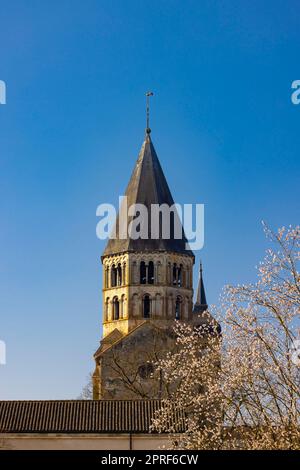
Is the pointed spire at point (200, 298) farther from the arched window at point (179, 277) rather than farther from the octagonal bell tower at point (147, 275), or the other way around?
the octagonal bell tower at point (147, 275)

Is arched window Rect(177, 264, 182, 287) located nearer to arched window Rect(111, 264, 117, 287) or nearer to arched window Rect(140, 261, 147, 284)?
arched window Rect(140, 261, 147, 284)

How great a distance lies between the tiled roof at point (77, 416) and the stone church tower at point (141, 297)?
10140 millimetres

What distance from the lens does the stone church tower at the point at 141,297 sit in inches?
2837

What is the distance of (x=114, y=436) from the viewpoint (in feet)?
191

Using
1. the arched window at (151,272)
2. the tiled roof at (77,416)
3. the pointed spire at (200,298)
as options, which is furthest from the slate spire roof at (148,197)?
the tiled roof at (77,416)

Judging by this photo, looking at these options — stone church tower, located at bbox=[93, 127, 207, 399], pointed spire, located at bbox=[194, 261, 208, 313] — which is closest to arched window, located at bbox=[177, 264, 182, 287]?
stone church tower, located at bbox=[93, 127, 207, 399]

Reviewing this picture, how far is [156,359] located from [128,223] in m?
11.1

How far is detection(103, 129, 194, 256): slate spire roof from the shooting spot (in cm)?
7625

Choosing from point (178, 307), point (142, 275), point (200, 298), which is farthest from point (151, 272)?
point (200, 298)

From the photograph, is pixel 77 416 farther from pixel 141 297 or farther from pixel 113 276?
pixel 113 276

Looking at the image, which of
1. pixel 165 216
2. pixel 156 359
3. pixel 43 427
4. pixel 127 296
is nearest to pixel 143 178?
pixel 165 216

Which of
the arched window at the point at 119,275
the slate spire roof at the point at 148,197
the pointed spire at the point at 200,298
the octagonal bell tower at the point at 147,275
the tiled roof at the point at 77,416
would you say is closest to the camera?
the tiled roof at the point at 77,416
